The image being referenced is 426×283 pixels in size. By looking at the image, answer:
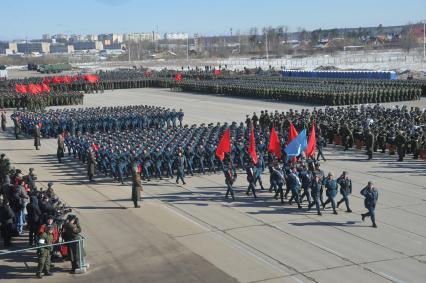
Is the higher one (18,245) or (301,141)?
(301,141)

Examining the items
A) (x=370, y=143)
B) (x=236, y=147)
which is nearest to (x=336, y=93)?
(x=370, y=143)

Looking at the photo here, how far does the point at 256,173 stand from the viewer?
1619 cm

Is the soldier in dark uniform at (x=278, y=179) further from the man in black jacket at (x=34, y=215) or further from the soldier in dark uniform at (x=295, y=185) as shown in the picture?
the man in black jacket at (x=34, y=215)

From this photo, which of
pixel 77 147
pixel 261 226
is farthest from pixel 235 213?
pixel 77 147

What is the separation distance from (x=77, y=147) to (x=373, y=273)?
1440 cm

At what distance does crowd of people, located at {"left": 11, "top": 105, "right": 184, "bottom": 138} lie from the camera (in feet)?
93.4

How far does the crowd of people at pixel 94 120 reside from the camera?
28.5 m

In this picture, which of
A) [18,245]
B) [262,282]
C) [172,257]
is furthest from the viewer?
[18,245]

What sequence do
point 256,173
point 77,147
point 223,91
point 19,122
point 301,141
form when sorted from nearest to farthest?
point 256,173
point 301,141
point 77,147
point 19,122
point 223,91

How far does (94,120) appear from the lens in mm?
28719

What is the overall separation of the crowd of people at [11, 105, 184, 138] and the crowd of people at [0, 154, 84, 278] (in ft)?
44.0

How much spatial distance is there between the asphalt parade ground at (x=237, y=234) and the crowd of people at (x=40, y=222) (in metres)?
0.37

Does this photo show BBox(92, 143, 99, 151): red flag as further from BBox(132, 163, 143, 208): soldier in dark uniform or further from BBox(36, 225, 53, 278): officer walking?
BBox(36, 225, 53, 278): officer walking

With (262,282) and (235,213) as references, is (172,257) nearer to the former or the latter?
(262,282)
